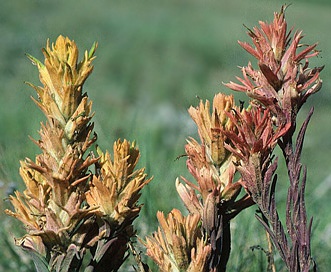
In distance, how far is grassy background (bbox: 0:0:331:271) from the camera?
2531 millimetres

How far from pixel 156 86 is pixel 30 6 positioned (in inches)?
158

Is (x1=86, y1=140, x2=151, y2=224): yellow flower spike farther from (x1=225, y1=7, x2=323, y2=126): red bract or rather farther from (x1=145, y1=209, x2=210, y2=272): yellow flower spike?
(x1=225, y1=7, x2=323, y2=126): red bract

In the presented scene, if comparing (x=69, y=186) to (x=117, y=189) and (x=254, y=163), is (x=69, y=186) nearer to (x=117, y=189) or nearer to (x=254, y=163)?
(x=117, y=189)

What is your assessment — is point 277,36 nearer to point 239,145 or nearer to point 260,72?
point 260,72

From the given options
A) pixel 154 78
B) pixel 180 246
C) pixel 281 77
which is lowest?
pixel 180 246

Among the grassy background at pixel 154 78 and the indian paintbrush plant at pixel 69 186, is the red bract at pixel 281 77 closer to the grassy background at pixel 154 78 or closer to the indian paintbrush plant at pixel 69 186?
the indian paintbrush plant at pixel 69 186

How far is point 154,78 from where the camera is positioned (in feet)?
32.6

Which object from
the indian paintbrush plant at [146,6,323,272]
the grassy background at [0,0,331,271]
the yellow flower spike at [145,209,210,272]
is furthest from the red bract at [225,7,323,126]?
the grassy background at [0,0,331,271]

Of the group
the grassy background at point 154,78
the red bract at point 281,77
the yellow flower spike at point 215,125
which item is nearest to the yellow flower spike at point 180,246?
the yellow flower spike at point 215,125

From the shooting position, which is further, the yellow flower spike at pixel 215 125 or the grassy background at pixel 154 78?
the grassy background at pixel 154 78

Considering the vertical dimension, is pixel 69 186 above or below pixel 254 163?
below

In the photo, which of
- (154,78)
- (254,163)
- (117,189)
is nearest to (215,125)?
(254,163)

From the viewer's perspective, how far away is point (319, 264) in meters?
2.40

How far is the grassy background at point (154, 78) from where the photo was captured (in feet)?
8.30
